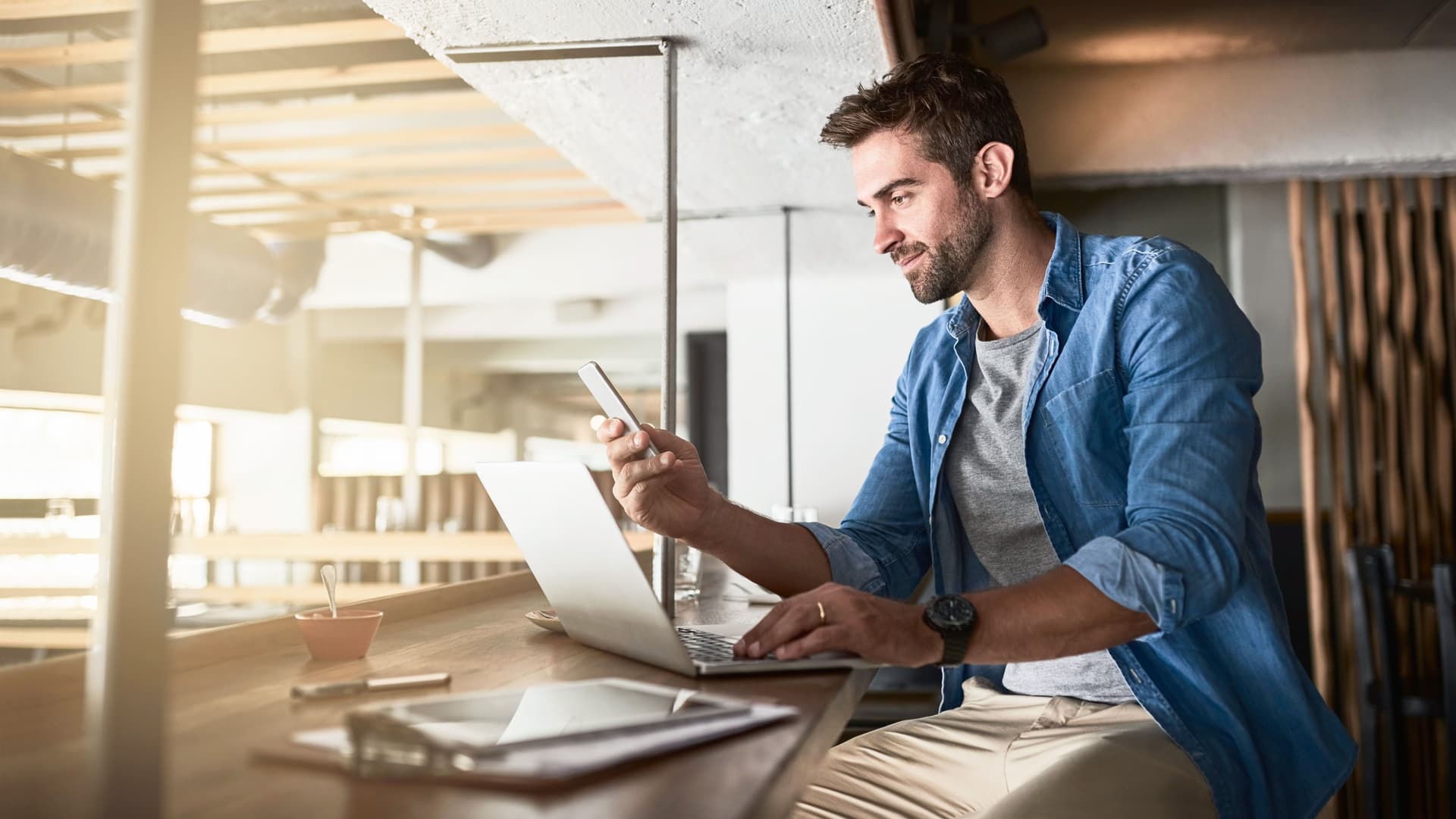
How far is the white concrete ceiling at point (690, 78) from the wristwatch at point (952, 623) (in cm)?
Answer: 88

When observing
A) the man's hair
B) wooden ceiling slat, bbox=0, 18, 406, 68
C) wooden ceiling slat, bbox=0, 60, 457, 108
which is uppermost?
wooden ceiling slat, bbox=0, 60, 457, 108

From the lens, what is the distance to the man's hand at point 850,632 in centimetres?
104

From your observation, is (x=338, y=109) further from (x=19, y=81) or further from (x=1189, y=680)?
(x=1189, y=680)

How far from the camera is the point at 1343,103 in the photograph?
369cm

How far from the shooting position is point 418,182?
4.12 m

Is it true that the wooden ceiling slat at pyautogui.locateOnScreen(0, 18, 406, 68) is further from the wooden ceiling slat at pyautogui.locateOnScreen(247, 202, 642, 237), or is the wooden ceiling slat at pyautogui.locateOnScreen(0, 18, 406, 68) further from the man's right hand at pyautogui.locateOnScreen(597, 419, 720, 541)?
the wooden ceiling slat at pyautogui.locateOnScreen(247, 202, 642, 237)

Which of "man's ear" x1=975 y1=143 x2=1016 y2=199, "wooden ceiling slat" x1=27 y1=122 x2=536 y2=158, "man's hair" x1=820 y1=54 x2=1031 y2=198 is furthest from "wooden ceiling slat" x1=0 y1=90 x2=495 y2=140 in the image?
"man's ear" x1=975 y1=143 x2=1016 y2=199

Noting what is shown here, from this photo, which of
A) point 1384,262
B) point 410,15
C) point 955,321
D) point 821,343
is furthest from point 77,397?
point 1384,262

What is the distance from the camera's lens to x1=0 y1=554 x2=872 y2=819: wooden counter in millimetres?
619

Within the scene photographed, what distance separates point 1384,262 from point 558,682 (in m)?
4.01

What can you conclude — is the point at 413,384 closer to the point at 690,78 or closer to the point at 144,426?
the point at 690,78

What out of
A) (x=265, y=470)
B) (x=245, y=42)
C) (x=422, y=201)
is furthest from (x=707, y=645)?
(x=265, y=470)

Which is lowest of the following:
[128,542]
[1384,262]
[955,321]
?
[128,542]

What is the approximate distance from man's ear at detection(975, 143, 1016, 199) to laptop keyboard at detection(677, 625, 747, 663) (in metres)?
0.77
